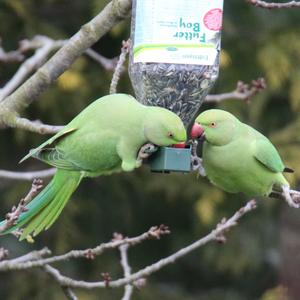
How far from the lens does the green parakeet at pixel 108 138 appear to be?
2826 millimetres

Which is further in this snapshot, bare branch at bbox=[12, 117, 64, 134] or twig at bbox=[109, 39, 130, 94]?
twig at bbox=[109, 39, 130, 94]

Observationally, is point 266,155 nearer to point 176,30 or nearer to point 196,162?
point 196,162

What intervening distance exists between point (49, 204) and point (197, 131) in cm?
55

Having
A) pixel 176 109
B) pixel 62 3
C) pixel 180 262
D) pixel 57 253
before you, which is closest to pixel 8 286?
pixel 57 253

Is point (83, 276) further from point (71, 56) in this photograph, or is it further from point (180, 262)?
point (71, 56)

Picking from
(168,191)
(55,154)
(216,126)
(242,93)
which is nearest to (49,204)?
(55,154)

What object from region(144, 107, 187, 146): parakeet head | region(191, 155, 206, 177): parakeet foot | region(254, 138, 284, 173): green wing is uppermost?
region(144, 107, 187, 146): parakeet head

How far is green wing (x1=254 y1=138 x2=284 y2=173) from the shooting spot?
3088 mm

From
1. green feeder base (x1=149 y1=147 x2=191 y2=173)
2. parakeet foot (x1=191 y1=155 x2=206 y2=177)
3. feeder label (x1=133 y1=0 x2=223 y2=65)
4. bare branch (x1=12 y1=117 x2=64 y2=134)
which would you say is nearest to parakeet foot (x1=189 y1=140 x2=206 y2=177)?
parakeet foot (x1=191 y1=155 x2=206 y2=177)

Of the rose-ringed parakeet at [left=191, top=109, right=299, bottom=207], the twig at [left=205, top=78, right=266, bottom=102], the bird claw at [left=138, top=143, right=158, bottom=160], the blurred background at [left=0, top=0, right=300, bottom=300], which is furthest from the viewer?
the blurred background at [left=0, top=0, right=300, bottom=300]

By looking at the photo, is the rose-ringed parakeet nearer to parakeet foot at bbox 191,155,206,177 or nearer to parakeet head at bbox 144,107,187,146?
parakeet foot at bbox 191,155,206,177

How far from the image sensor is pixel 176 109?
3.29 metres

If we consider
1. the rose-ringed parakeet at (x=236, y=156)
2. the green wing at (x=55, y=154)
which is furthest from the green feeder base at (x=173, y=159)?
the green wing at (x=55, y=154)

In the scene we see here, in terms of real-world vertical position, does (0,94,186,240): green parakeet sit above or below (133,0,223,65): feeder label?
below
